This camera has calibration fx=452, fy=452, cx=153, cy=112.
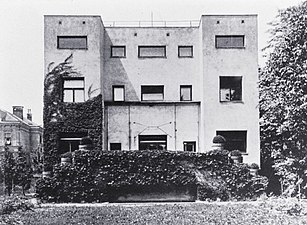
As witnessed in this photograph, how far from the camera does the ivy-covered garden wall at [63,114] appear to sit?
1126 inches

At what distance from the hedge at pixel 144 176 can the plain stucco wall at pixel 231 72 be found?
486 centimetres

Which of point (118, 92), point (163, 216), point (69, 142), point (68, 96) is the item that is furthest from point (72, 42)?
point (163, 216)

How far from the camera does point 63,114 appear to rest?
28.9 metres

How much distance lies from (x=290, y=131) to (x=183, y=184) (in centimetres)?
803

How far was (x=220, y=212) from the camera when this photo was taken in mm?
17172

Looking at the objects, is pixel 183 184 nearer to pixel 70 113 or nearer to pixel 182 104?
pixel 182 104

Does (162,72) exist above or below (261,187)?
above

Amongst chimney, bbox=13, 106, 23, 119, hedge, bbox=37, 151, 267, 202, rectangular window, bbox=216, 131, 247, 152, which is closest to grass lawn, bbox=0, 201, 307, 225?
hedge, bbox=37, 151, 267, 202

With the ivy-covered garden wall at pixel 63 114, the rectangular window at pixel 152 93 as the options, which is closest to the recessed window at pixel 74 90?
the ivy-covered garden wall at pixel 63 114

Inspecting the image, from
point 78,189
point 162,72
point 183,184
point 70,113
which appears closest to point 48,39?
point 70,113

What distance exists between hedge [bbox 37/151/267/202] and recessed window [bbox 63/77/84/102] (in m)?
6.36

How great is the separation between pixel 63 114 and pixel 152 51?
7.46 metres

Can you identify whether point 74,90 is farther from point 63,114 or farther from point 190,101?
point 190,101

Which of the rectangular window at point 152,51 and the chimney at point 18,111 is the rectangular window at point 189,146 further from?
the chimney at point 18,111
